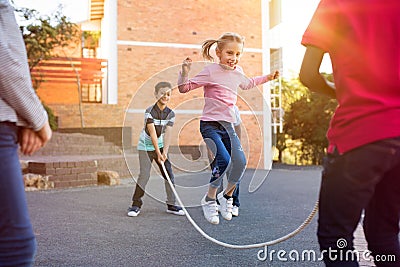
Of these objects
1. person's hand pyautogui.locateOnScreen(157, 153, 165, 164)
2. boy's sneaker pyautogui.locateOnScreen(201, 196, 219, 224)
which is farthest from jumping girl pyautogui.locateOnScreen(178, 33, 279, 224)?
person's hand pyautogui.locateOnScreen(157, 153, 165, 164)

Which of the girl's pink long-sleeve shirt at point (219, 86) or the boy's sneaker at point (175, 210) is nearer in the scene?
the girl's pink long-sleeve shirt at point (219, 86)

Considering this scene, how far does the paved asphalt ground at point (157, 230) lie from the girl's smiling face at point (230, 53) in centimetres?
129

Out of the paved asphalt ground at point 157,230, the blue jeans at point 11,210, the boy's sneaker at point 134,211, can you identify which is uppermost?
the blue jeans at point 11,210

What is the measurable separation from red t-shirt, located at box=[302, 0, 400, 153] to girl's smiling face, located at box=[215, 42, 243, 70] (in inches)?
87.5

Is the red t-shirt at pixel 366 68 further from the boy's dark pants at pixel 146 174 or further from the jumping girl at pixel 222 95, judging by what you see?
the boy's dark pants at pixel 146 174

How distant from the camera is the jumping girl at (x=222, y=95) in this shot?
4.04m

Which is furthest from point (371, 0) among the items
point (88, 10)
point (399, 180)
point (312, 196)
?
point (88, 10)

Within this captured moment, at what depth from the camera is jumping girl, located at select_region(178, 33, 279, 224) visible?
4.04 m

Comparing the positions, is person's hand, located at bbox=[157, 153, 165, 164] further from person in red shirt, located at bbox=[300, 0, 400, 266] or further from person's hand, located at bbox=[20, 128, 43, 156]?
person in red shirt, located at bbox=[300, 0, 400, 266]

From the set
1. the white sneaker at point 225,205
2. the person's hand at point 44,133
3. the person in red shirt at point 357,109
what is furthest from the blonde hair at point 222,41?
the person's hand at point 44,133

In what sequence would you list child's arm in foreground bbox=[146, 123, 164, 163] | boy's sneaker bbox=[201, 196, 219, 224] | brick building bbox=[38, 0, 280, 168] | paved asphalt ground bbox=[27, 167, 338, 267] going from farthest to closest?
brick building bbox=[38, 0, 280, 168] → child's arm in foreground bbox=[146, 123, 164, 163] → boy's sneaker bbox=[201, 196, 219, 224] → paved asphalt ground bbox=[27, 167, 338, 267]

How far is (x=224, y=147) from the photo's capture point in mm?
4199

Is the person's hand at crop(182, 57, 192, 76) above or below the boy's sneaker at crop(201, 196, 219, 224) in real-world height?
above

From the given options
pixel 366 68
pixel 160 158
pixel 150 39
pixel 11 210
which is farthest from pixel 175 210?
pixel 150 39
